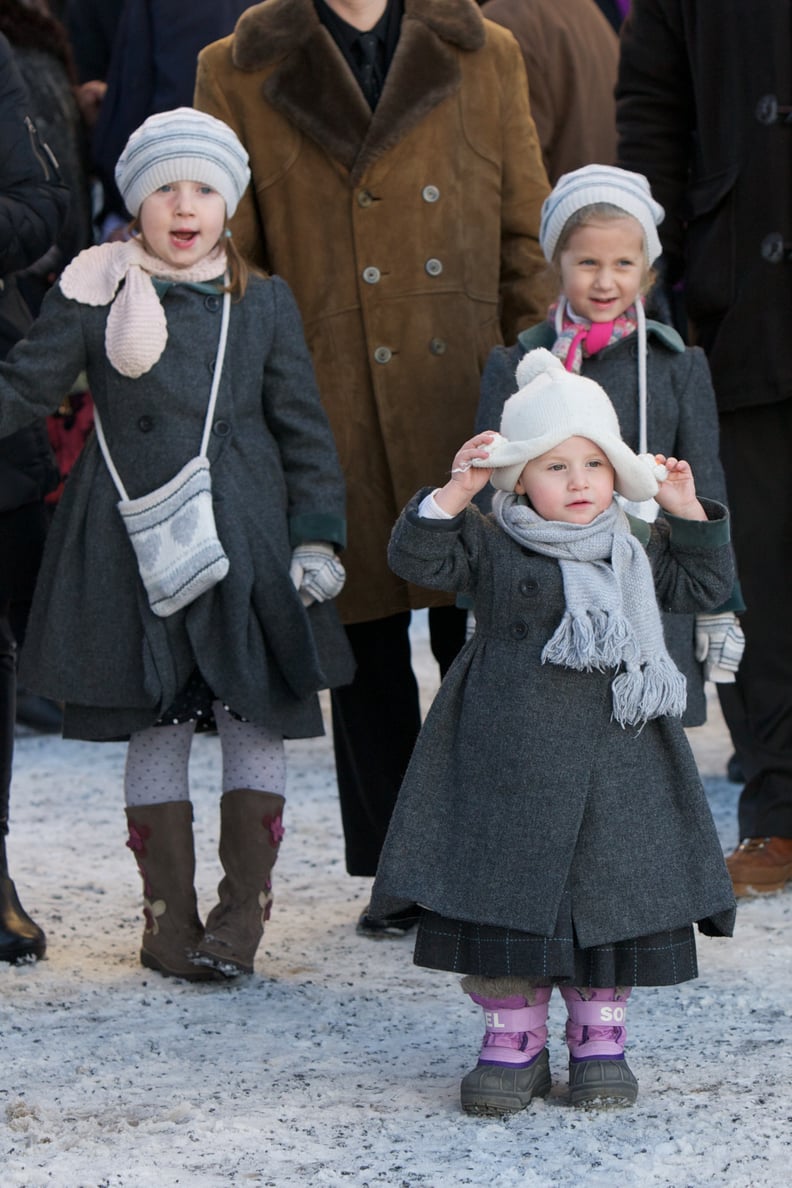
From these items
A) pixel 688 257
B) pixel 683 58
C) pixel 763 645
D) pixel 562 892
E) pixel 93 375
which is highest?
pixel 683 58

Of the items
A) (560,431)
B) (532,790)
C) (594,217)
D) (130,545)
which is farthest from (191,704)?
(594,217)

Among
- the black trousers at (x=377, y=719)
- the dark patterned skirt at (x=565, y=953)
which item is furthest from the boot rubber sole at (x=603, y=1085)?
the black trousers at (x=377, y=719)

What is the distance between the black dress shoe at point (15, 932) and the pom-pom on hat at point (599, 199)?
159cm

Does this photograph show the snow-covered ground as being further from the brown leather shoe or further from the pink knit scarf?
the pink knit scarf

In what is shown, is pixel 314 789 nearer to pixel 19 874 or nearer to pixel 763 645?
pixel 19 874

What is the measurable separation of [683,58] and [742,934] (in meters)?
1.89

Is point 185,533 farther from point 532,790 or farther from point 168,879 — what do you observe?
point 532,790

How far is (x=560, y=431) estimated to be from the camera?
3057 millimetres

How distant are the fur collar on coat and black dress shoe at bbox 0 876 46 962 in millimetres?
1568

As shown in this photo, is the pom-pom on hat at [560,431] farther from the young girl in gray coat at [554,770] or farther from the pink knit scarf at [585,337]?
the pink knit scarf at [585,337]

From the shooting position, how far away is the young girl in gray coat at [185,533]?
12.1ft

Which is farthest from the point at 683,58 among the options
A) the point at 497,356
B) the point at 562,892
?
the point at 562,892

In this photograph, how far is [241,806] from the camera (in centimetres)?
383

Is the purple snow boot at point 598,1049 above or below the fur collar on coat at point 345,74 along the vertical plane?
below
